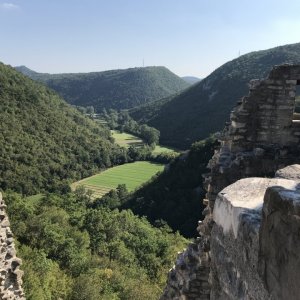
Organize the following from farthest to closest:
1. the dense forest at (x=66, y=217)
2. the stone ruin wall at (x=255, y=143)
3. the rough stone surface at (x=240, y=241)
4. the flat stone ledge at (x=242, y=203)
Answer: the dense forest at (x=66, y=217)
the stone ruin wall at (x=255, y=143)
the flat stone ledge at (x=242, y=203)
the rough stone surface at (x=240, y=241)

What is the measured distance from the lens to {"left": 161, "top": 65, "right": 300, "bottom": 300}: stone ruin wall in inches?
234

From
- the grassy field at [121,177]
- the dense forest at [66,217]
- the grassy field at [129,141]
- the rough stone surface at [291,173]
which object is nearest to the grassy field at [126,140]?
the grassy field at [129,141]

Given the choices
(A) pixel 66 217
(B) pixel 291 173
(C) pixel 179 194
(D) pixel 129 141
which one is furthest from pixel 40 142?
(B) pixel 291 173

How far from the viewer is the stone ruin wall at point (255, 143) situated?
19.5ft

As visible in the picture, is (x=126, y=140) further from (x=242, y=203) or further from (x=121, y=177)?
(x=242, y=203)

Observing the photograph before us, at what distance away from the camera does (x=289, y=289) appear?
63.8 inches

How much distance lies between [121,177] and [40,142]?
17.3 metres

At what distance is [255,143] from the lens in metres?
6.27

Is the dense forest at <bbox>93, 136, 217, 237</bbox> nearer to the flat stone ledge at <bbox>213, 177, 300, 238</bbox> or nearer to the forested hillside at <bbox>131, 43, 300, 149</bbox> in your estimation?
the forested hillside at <bbox>131, 43, 300, 149</bbox>

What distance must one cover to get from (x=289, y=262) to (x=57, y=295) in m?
21.3

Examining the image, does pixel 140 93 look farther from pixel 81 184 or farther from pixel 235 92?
pixel 81 184

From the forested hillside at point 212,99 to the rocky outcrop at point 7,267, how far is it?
6953cm

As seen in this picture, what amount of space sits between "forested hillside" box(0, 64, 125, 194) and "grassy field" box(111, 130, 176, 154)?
10689 millimetres

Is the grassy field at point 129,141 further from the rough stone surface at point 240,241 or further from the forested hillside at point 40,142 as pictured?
the rough stone surface at point 240,241
